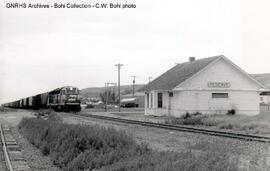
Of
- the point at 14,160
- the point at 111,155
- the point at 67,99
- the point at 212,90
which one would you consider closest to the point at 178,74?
the point at 212,90

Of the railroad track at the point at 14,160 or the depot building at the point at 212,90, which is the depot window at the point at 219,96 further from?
the railroad track at the point at 14,160

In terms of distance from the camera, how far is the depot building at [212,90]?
36.2 m

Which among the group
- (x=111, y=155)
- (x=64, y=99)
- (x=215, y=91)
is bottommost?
(x=111, y=155)

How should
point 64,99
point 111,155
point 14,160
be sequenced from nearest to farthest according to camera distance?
point 111,155
point 14,160
point 64,99

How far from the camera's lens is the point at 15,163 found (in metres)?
13.4

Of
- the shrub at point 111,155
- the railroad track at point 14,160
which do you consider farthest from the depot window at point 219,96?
the railroad track at point 14,160

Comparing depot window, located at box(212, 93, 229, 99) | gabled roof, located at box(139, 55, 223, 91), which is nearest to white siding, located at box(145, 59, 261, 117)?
depot window, located at box(212, 93, 229, 99)

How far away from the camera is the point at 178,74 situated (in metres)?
41.3

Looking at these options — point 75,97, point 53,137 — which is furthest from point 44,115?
point 53,137

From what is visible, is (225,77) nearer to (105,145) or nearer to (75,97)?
(75,97)

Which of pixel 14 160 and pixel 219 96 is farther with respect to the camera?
pixel 219 96

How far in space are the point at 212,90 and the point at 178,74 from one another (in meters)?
5.34

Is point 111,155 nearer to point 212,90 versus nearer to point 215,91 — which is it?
point 212,90

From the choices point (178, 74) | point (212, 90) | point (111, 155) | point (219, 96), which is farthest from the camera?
point (178, 74)
